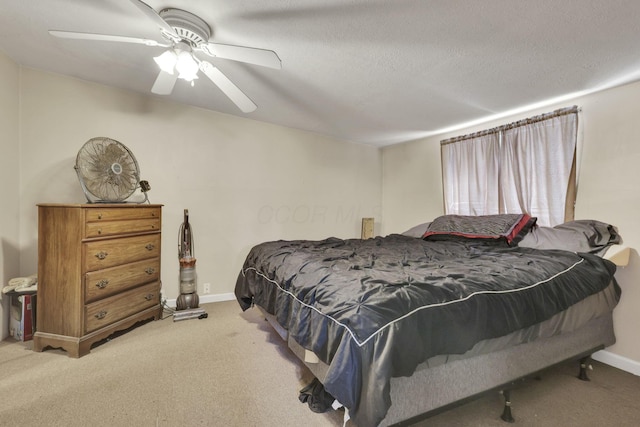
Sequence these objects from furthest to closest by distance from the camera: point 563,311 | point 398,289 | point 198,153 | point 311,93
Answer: point 198,153, point 311,93, point 563,311, point 398,289

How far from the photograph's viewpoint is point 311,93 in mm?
2672

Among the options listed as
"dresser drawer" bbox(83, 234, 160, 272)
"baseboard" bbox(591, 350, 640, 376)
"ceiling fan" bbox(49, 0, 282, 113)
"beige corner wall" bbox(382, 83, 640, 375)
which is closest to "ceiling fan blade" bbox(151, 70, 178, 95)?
"ceiling fan" bbox(49, 0, 282, 113)

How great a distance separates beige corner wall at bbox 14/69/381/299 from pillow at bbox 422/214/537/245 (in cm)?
162

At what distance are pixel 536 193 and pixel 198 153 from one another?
3.60 metres

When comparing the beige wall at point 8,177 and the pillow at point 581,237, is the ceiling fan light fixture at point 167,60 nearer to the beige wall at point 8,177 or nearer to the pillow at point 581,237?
the beige wall at point 8,177

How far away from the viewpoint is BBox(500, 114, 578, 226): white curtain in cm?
253

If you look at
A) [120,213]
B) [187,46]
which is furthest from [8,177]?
[187,46]

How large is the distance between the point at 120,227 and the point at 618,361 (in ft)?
13.2

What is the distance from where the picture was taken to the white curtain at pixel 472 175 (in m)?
3.13

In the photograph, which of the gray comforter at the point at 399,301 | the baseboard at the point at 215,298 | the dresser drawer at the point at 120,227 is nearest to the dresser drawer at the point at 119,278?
the dresser drawer at the point at 120,227

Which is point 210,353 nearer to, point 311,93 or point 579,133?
point 311,93

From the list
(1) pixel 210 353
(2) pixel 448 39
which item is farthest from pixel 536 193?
(1) pixel 210 353

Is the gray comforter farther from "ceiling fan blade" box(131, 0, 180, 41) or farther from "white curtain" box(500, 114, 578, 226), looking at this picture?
"ceiling fan blade" box(131, 0, 180, 41)

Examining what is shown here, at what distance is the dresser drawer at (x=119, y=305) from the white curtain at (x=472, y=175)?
350cm
